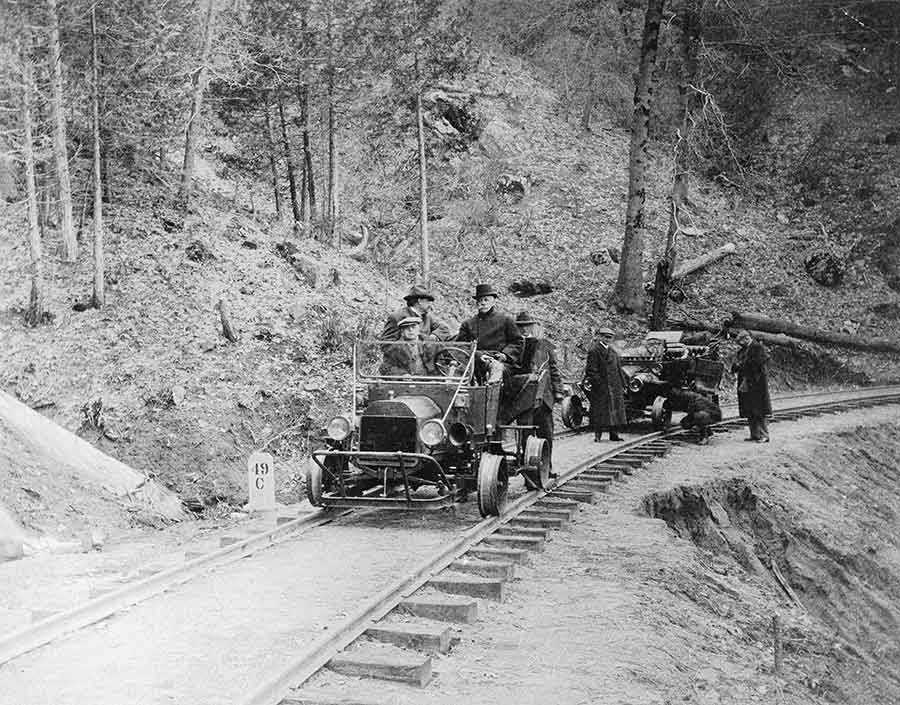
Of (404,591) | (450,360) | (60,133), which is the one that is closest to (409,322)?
(450,360)

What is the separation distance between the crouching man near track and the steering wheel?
7.82 metres

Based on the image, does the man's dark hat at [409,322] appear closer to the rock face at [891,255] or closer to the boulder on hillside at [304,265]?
the boulder on hillside at [304,265]

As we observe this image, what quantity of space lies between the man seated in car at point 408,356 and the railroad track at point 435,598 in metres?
1.97

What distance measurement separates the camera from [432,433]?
9000mm

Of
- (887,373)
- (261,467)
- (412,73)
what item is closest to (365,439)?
(261,467)

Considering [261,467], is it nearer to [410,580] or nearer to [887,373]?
[410,580]

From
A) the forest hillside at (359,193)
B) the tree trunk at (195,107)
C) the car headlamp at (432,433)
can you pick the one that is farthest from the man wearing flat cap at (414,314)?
the tree trunk at (195,107)

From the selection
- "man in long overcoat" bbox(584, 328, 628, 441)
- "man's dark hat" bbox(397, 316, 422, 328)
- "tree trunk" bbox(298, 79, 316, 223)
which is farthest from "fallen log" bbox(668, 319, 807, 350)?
"man's dark hat" bbox(397, 316, 422, 328)

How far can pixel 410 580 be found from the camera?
698 cm

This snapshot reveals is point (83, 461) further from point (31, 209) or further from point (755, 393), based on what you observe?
point (755, 393)

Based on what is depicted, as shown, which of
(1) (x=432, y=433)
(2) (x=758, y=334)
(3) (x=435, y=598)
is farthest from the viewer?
(2) (x=758, y=334)

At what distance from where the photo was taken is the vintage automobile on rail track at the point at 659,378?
17734 mm

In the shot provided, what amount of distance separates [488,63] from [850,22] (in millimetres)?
15999

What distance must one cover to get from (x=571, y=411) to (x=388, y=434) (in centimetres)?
982
